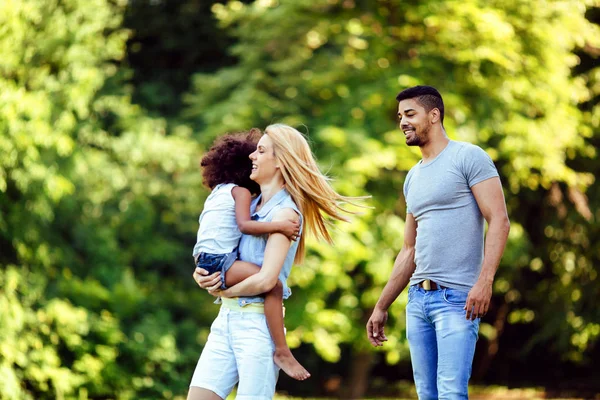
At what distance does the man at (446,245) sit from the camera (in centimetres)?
335

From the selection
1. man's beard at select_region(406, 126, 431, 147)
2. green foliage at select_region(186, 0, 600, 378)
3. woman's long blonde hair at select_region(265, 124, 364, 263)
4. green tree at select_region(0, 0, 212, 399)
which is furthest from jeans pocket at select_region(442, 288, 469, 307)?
green tree at select_region(0, 0, 212, 399)

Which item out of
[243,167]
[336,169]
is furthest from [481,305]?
[336,169]

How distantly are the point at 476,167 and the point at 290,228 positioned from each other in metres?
0.83

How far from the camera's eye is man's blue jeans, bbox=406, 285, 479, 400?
11.0ft

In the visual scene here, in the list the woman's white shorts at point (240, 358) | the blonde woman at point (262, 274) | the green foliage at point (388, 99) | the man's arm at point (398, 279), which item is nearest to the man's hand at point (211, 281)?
the blonde woman at point (262, 274)

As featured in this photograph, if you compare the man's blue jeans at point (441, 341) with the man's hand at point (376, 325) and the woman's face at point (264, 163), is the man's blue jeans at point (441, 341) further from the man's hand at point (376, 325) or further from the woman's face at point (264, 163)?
the woman's face at point (264, 163)

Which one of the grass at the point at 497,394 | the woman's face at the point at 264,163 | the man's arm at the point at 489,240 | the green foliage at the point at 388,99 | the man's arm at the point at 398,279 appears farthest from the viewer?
the grass at the point at 497,394

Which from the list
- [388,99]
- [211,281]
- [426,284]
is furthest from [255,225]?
[388,99]

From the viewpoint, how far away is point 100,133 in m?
13.2

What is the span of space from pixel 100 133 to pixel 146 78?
3.65 meters

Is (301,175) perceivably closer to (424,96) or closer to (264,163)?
(264,163)

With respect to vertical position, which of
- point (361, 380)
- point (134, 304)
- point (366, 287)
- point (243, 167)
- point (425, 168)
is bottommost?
point (361, 380)

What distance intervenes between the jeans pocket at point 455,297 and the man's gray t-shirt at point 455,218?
0.08 feet

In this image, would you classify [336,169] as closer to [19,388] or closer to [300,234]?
[19,388]
